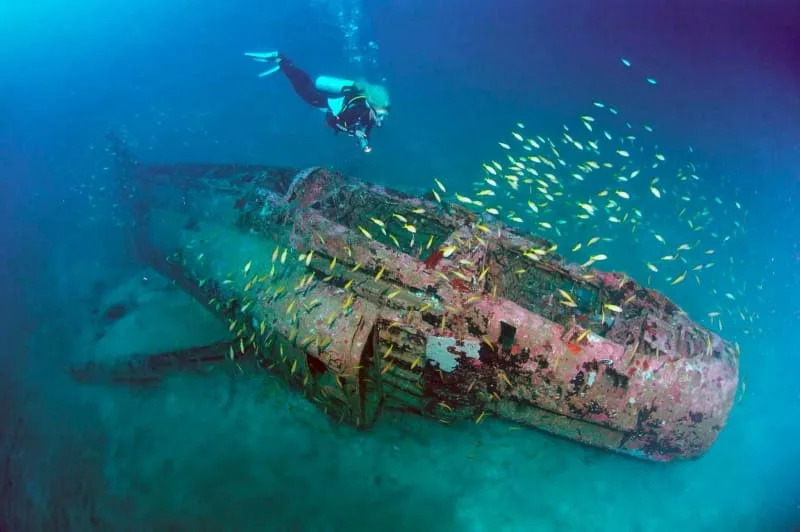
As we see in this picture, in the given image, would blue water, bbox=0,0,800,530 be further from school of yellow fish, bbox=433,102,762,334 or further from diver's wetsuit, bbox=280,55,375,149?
diver's wetsuit, bbox=280,55,375,149

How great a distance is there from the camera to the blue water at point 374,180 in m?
A: 6.11

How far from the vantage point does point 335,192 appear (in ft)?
22.3

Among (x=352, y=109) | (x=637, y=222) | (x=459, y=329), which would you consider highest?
(x=352, y=109)

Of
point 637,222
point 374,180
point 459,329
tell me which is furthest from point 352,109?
point 637,222

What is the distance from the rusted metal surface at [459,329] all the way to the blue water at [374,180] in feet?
3.73

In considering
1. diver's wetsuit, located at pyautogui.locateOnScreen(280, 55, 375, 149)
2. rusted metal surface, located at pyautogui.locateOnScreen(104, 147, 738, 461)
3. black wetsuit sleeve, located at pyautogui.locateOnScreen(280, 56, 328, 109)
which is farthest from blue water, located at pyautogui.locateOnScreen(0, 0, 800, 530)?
diver's wetsuit, located at pyautogui.locateOnScreen(280, 55, 375, 149)

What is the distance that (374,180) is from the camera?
16234 mm

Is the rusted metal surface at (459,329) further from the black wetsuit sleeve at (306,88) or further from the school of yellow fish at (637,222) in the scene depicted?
the black wetsuit sleeve at (306,88)

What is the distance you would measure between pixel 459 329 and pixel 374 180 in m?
12.2

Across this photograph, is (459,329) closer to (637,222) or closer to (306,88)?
(306,88)

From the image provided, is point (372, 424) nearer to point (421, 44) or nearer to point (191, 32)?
point (421, 44)

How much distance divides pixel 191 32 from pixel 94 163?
27.4 metres

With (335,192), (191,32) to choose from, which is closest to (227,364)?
(335,192)

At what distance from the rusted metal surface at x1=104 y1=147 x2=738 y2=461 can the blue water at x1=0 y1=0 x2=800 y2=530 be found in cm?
114
